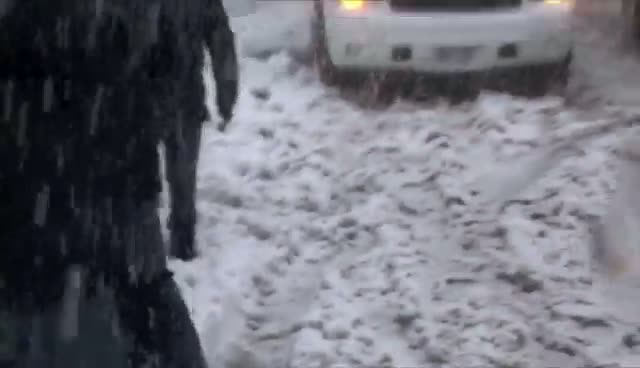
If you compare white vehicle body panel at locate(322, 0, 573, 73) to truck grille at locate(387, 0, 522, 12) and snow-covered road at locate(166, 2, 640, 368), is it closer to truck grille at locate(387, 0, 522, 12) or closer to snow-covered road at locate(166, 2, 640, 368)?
truck grille at locate(387, 0, 522, 12)

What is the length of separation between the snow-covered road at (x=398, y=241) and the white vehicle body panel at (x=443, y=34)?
368 mm

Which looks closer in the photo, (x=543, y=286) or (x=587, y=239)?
(x=543, y=286)

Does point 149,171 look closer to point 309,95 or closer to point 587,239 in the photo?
point 587,239

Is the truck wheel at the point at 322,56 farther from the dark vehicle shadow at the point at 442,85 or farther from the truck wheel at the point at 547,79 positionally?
the truck wheel at the point at 547,79

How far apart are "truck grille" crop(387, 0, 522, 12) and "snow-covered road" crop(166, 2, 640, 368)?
0.71 meters

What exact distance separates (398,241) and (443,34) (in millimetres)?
2675

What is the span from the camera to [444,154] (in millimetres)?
7086

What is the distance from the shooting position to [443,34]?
8023mm

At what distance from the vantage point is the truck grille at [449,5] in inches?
316

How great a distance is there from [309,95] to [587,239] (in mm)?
3523

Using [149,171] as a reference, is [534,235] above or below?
below

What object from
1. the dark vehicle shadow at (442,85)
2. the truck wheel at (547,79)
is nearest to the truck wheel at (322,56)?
the dark vehicle shadow at (442,85)

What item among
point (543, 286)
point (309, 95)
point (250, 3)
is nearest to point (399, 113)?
point (309, 95)

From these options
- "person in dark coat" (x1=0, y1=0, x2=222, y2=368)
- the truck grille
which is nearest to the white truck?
the truck grille
